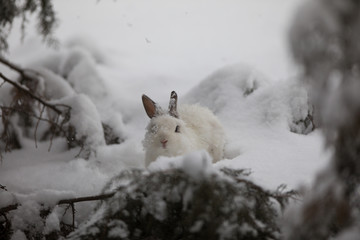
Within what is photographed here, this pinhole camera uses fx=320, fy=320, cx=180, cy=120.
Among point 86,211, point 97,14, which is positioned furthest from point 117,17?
point 86,211

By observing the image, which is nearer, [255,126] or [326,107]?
[326,107]

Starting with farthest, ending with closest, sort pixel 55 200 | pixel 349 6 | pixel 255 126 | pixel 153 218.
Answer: pixel 255 126 → pixel 55 200 → pixel 153 218 → pixel 349 6

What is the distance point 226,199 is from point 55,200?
112 centimetres

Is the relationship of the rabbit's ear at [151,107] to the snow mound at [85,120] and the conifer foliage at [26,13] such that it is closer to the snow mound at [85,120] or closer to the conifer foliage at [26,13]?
the snow mound at [85,120]

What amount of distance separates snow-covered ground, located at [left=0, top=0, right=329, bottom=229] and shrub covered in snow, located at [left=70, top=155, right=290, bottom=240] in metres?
0.15

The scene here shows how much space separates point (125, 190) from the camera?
155 centimetres

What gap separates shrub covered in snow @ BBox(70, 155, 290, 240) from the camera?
52.9 inches

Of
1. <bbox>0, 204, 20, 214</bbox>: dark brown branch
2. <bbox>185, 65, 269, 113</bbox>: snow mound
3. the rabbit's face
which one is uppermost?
<bbox>185, 65, 269, 113</bbox>: snow mound

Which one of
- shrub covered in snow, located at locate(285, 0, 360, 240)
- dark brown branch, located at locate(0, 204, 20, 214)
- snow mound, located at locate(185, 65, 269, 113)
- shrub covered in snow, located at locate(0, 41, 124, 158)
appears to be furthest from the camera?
snow mound, located at locate(185, 65, 269, 113)

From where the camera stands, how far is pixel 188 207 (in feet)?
4.66

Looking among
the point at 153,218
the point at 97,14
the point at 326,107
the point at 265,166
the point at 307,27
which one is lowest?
the point at 153,218

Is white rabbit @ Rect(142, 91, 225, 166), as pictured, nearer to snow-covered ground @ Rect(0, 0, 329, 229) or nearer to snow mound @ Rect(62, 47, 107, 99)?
snow-covered ground @ Rect(0, 0, 329, 229)

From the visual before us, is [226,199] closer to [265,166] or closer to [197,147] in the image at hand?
[265,166]

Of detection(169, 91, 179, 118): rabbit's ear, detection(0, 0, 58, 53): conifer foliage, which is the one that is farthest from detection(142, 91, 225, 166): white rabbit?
detection(0, 0, 58, 53): conifer foliage
